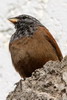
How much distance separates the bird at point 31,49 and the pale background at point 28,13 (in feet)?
7.63

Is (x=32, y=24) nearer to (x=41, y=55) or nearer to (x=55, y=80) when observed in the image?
(x=41, y=55)

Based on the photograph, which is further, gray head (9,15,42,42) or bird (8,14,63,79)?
gray head (9,15,42,42)

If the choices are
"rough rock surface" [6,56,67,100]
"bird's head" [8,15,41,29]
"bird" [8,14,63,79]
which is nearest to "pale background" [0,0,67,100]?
"bird's head" [8,15,41,29]

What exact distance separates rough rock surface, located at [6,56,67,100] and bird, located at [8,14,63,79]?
A: 0.69 m

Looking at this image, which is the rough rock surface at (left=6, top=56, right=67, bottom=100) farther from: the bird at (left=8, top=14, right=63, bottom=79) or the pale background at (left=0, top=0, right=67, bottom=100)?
the pale background at (left=0, top=0, right=67, bottom=100)

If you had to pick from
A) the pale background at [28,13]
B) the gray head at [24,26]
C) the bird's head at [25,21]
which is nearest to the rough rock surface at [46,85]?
the gray head at [24,26]

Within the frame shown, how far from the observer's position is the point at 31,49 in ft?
17.3

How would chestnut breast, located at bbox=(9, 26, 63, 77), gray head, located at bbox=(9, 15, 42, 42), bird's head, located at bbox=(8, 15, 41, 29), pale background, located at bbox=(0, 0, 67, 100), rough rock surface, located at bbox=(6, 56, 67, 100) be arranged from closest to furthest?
rough rock surface, located at bbox=(6, 56, 67, 100)
chestnut breast, located at bbox=(9, 26, 63, 77)
gray head, located at bbox=(9, 15, 42, 42)
bird's head, located at bbox=(8, 15, 41, 29)
pale background, located at bbox=(0, 0, 67, 100)

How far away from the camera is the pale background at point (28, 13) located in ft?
26.7

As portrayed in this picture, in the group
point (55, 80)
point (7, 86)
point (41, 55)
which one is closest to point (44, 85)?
point (55, 80)

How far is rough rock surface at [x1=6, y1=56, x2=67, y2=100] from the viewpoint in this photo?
4164mm

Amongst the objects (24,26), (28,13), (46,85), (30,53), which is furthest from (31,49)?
(28,13)

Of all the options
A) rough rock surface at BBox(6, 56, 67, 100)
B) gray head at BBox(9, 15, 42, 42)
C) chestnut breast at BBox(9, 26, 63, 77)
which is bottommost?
rough rock surface at BBox(6, 56, 67, 100)

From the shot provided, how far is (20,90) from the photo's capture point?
4.41 metres
